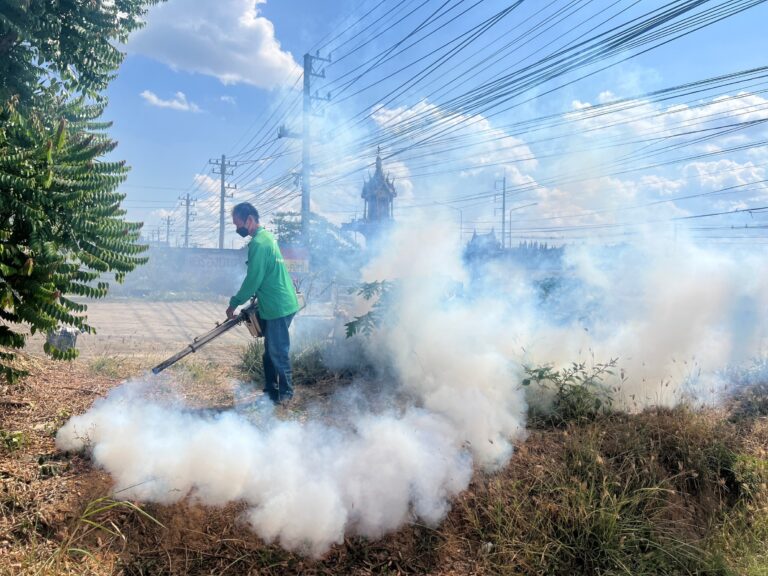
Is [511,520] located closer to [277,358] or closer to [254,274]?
[277,358]

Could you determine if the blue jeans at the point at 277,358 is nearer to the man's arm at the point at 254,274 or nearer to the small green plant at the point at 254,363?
the man's arm at the point at 254,274

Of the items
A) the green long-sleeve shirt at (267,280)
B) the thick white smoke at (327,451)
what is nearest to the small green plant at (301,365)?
the thick white smoke at (327,451)

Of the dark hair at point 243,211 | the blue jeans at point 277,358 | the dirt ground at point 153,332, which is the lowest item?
the dirt ground at point 153,332

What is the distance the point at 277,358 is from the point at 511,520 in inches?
104

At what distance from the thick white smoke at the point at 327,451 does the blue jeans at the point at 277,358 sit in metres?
0.37

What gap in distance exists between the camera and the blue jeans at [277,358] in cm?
457

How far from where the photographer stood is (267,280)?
452 cm

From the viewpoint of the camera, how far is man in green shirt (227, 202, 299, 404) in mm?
4441

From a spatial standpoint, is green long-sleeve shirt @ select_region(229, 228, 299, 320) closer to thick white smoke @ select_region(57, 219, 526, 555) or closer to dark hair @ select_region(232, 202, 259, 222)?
dark hair @ select_region(232, 202, 259, 222)

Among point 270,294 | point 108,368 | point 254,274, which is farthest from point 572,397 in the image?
point 108,368

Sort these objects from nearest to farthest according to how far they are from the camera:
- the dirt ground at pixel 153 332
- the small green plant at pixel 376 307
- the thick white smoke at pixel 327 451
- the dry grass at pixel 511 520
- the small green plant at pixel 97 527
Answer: the small green plant at pixel 97 527
the dry grass at pixel 511 520
the thick white smoke at pixel 327 451
the small green plant at pixel 376 307
the dirt ground at pixel 153 332

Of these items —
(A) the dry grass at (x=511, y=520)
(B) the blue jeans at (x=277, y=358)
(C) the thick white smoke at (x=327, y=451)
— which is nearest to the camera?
(A) the dry grass at (x=511, y=520)

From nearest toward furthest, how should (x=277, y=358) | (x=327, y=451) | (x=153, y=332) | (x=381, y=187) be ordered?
(x=327, y=451) < (x=277, y=358) < (x=153, y=332) < (x=381, y=187)

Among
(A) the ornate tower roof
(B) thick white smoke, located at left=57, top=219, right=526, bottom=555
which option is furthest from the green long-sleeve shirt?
(A) the ornate tower roof
